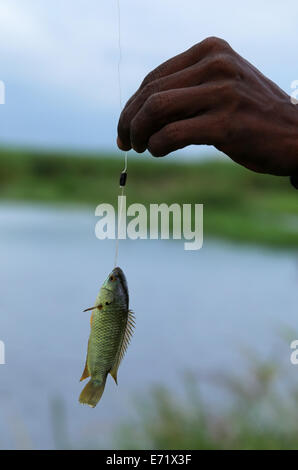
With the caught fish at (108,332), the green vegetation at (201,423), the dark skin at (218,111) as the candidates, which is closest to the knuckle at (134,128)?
the dark skin at (218,111)

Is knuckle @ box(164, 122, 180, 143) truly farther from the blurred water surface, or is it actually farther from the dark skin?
the blurred water surface

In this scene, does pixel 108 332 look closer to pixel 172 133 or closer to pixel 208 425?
pixel 172 133

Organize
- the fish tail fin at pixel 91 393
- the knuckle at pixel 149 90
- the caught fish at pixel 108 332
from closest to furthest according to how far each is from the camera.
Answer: the knuckle at pixel 149 90
the fish tail fin at pixel 91 393
the caught fish at pixel 108 332

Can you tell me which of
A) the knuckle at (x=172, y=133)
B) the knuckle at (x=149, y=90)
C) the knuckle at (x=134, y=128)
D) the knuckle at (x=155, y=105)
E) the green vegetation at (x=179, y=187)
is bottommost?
the knuckle at (x=172, y=133)

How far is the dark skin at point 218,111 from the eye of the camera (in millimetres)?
1640

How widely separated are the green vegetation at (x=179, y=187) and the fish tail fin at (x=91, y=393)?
2724 centimetres

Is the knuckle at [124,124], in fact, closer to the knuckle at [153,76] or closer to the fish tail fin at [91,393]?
the knuckle at [153,76]

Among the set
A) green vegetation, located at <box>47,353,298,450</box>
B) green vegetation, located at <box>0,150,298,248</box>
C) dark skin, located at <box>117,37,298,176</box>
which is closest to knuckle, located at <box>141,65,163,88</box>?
dark skin, located at <box>117,37,298,176</box>

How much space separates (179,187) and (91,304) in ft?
54.6

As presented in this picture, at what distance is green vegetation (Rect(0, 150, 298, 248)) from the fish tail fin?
27242 millimetres

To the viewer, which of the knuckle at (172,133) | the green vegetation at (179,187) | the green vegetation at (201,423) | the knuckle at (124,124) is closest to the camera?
the knuckle at (172,133)

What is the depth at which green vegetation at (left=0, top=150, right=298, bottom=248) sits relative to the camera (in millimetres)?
30734

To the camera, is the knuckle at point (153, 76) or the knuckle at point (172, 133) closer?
the knuckle at point (172, 133)
